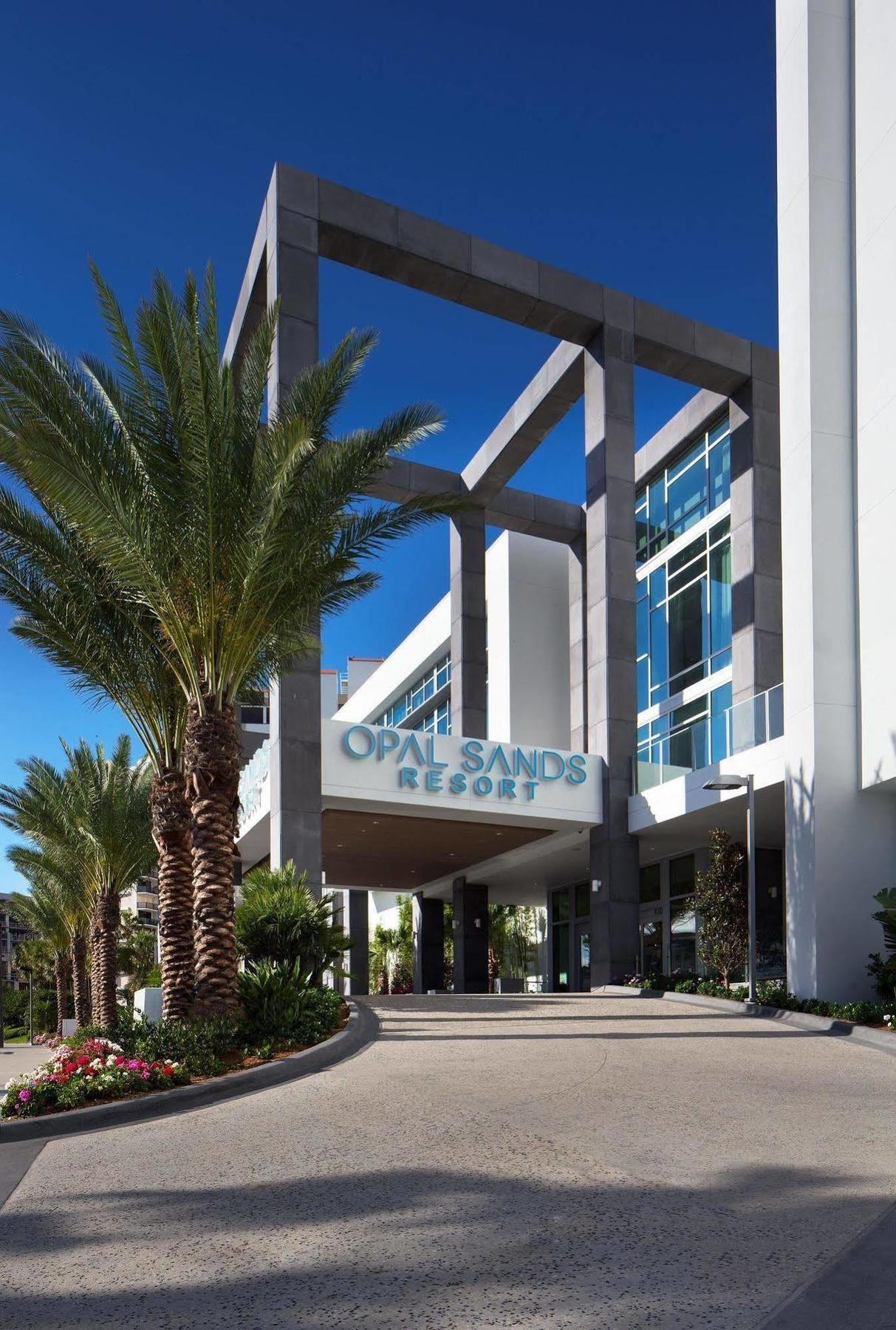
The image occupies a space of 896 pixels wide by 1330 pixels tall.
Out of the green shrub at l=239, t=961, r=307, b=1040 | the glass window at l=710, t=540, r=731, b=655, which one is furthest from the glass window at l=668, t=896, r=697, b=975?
the green shrub at l=239, t=961, r=307, b=1040

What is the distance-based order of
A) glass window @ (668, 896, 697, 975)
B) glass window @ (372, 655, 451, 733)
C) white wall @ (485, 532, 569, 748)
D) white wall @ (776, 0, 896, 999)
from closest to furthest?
1. white wall @ (776, 0, 896, 999)
2. glass window @ (668, 896, 697, 975)
3. white wall @ (485, 532, 569, 748)
4. glass window @ (372, 655, 451, 733)

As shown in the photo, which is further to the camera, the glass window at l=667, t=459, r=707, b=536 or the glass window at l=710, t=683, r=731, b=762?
the glass window at l=667, t=459, r=707, b=536

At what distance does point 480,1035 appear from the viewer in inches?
629

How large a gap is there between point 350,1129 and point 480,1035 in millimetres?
7386

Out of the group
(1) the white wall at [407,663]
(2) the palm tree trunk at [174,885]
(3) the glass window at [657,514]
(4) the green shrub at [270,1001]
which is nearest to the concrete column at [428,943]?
(1) the white wall at [407,663]

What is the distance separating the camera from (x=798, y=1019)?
17.5m

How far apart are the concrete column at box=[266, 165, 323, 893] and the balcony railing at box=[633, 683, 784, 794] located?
7886 mm

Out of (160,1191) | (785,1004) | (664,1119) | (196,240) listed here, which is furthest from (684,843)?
(160,1191)

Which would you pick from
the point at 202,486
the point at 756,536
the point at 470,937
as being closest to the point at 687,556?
the point at 756,536

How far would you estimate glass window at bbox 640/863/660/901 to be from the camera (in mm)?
32406

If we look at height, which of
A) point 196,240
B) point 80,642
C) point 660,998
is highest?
point 196,240

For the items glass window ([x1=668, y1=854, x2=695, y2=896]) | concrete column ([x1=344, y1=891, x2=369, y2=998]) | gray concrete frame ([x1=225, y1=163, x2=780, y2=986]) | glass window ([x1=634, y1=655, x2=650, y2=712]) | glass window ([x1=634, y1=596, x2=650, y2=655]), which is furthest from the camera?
concrete column ([x1=344, y1=891, x2=369, y2=998])

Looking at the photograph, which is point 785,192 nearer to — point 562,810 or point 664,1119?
point 562,810

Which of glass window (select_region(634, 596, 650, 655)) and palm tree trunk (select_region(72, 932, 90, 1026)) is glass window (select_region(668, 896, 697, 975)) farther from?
palm tree trunk (select_region(72, 932, 90, 1026))
